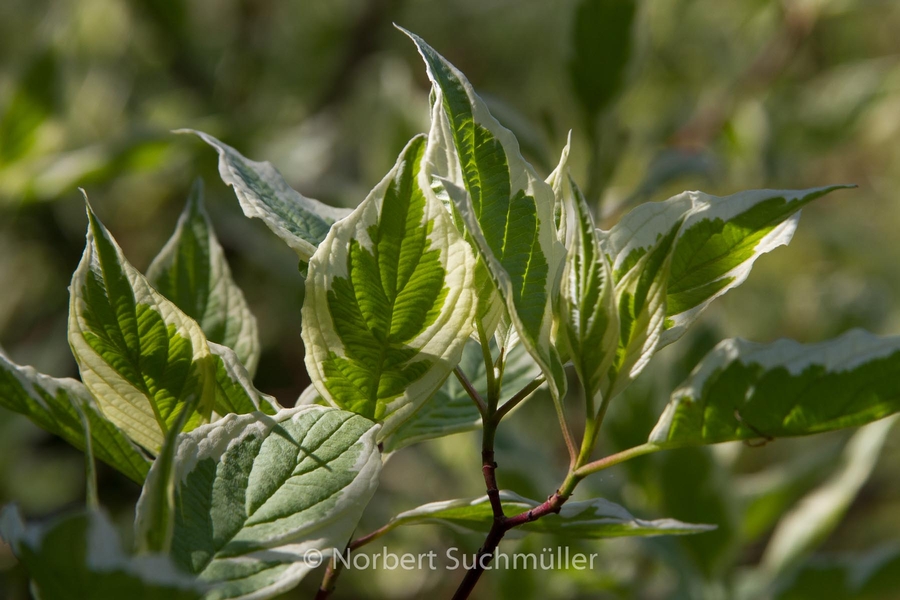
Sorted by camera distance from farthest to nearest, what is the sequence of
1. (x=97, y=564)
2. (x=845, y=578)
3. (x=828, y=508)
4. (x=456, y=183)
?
(x=828, y=508) → (x=845, y=578) → (x=456, y=183) → (x=97, y=564)

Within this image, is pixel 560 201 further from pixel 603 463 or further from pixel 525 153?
pixel 525 153

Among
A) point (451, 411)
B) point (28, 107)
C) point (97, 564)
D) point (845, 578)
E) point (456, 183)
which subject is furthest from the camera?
point (28, 107)

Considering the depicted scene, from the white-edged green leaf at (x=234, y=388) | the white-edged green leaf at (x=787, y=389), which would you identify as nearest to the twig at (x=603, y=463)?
the white-edged green leaf at (x=787, y=389)

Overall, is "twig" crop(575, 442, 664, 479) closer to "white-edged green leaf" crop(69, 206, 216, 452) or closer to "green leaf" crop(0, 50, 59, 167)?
"white-edged green leaf" crop(69, 206, 216, 452)

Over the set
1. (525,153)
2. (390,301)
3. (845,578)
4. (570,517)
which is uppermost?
(525,153)

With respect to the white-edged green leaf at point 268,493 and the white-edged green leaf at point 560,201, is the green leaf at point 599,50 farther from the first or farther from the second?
the white-edged green leaf at point 268,493

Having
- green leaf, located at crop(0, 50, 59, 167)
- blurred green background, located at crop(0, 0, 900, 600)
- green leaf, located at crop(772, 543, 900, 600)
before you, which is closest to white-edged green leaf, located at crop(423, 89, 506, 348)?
blurred green background, located at crop(0, 0, 900, 600)

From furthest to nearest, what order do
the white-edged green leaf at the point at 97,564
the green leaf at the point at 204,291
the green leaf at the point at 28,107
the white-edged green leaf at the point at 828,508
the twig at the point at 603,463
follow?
the green leaf at the point at 28,107, the white-edged green leaf at the point at 828,508, the green leaf at the point at 204,291, the twig at the point at 603,463, the white-edged green leaf at the point at 97,564

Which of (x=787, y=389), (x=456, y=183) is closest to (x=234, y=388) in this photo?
(x=456, y=183)
